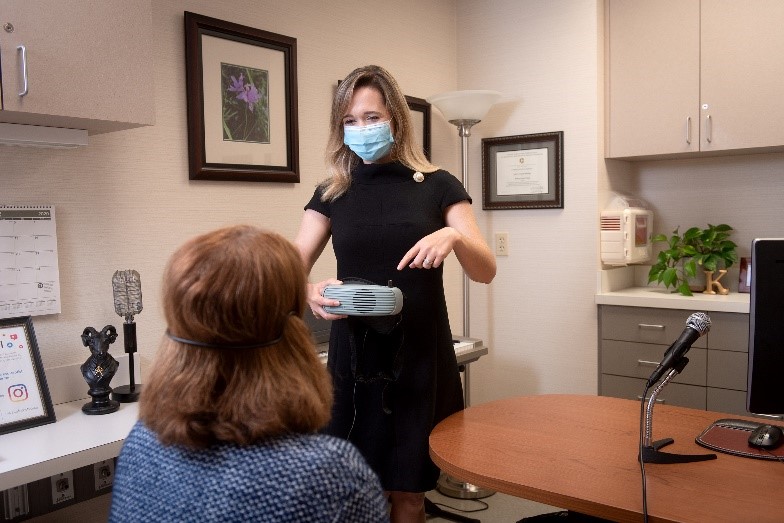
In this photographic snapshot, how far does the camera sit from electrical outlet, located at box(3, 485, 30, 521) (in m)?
1.94

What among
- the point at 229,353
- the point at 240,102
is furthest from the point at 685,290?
the point at 229,353

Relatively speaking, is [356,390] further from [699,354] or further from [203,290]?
[699,354]

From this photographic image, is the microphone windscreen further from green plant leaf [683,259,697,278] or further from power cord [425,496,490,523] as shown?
green plant leaf [683,259,697,278]

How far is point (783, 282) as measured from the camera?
4.16ft

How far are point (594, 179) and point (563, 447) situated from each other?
1963 mm

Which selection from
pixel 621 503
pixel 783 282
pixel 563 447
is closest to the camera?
pixel 621 503

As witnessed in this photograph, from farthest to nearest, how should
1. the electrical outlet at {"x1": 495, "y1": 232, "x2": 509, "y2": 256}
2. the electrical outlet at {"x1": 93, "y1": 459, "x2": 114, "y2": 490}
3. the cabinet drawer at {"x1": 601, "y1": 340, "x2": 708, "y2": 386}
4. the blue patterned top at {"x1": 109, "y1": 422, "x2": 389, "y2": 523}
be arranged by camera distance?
the electrical outlet at {"x1": 495, "y1": 232, "x2": 509, "y2": 256}, the cabinet drawer at {"x1": 601, "y1": 340, "x2": 708, "y2": 386}, the electrical outlet at {"x1": 93, "y1": 459, "x2": 114, "y2": 490}, the blue patterned top at {"x1": 109, "y1": 422, "x2": 389, "y2": 523}

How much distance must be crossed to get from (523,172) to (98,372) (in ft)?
7.14

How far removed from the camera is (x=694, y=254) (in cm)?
300

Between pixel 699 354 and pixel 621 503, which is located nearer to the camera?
pixel 621 503

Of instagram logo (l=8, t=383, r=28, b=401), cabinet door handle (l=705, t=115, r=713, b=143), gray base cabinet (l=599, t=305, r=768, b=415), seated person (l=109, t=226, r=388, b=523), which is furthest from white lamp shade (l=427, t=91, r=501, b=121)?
seated person (l=109, t=226, r=388, b=523)

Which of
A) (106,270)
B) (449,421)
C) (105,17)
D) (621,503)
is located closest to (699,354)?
(449,421)

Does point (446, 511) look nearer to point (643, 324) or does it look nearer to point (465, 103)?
point (643, 324)

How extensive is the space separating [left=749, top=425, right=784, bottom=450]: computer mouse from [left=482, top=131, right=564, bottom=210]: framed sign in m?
1.88
